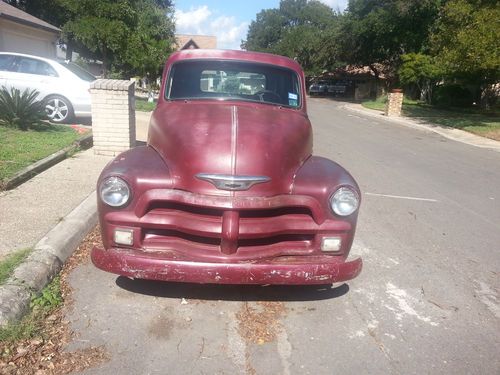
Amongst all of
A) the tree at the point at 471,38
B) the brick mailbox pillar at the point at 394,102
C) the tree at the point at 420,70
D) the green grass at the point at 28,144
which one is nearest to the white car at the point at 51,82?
the green grass at the point at 28,144

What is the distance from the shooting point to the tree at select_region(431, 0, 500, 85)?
16.7 meters

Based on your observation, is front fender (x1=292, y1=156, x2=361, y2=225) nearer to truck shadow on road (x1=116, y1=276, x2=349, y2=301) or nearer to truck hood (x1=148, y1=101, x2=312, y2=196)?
truck hood (x1=148, y1=101, x2=312, y2=196)

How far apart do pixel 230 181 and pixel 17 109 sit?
7.38 m

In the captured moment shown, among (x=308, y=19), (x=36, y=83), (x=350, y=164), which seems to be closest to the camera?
(x=350, y=164)

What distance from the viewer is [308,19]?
294 ft

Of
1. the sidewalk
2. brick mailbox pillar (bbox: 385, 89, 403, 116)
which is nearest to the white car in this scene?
the sidewalk

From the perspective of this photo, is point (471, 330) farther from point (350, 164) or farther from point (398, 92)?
point (398, 92)

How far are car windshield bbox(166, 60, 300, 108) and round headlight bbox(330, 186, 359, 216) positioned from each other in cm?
173

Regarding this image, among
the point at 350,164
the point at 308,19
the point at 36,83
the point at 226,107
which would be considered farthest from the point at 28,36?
the point at 308,19

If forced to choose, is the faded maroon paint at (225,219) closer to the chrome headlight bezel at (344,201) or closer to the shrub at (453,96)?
the chrome headlight bezel at (344,201)

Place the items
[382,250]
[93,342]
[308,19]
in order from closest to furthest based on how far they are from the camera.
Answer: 1. [93,342]
2. [382,250]
3. [308,19]

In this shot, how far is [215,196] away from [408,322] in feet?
5.87

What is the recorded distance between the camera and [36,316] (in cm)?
333

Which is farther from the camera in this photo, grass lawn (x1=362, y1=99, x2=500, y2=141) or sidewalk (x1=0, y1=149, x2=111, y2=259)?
grass lawn (x1=362, y1=99, x2=500, y2=141)
